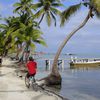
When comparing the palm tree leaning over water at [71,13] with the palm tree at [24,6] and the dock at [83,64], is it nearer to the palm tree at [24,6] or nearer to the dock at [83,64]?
A: the palm tree at [24,6]

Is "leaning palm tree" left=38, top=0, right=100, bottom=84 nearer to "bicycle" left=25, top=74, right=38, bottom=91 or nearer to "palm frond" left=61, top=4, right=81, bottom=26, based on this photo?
"palm frond" left=61, top=4, right=81, bottom=26

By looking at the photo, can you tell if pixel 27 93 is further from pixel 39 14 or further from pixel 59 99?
pixel 39 14

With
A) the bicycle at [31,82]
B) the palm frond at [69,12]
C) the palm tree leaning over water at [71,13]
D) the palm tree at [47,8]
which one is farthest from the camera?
the palm tree at [47,8]

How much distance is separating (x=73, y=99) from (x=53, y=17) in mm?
29472

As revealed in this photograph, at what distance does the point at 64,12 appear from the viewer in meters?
36.6

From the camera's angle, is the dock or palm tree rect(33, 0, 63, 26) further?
the dock

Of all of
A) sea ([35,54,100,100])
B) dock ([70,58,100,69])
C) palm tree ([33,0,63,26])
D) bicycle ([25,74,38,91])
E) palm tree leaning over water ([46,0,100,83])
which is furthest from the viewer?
dock ([70,58,100,69])

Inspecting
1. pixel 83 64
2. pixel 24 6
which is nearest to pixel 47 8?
pixel 24 6

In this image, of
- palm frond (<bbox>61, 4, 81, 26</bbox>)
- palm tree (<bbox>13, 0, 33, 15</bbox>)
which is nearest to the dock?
palm tree (<bbox>13, 0, 33, 15</bbox>)

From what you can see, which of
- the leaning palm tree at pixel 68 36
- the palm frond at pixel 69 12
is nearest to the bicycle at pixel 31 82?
the leaning palm tree at pixel 68 36

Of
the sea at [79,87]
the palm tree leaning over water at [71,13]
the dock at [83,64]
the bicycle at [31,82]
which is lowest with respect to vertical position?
the sea at [79,87]

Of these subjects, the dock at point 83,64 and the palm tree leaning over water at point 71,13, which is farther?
the dock at point 83,64

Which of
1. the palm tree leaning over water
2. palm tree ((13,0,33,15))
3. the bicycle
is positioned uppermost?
palm tree ((13,0,33,15))

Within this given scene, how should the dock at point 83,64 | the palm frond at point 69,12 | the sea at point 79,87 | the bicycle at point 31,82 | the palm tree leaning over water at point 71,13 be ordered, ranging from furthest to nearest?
the dock at point 83,64, the palm frond at point 69,12, the palm tree leaning over water at point 71,13, the sea at point 79,87, the bicycle at point 31,82
